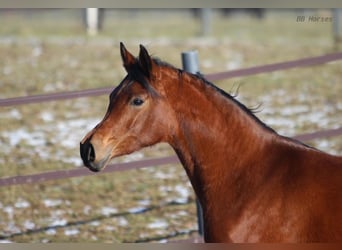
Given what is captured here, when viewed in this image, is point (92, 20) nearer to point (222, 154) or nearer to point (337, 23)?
point (337, 23)

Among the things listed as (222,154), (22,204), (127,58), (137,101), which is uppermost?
(127,58)

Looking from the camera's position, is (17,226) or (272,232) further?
(17,226)

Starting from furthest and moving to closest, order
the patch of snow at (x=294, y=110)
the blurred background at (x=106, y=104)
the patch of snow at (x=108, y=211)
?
the patch of snow at (x=294, y=110)
the patch of snow at (x=108, y=211)
the blurred background at (x=106, y=104)

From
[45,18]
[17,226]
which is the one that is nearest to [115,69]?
[17,226]

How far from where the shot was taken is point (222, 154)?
3766 millimetres

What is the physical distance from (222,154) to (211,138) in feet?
0.32

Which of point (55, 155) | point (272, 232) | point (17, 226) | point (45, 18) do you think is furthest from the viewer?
point (45, 18)

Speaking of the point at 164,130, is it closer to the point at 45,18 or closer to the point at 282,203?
the point at 282,203

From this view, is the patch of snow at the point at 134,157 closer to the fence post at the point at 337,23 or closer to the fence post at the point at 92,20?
the fence post at the point at 337,23

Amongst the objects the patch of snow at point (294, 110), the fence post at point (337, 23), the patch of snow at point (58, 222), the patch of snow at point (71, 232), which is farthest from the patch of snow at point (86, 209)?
the fence post at point (337, 23)

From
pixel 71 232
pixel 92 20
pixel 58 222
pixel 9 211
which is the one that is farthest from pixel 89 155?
pixel 92 20

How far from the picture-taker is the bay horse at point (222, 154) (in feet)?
11.5

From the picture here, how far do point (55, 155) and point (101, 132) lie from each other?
178 inches

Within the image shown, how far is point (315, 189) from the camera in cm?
352
